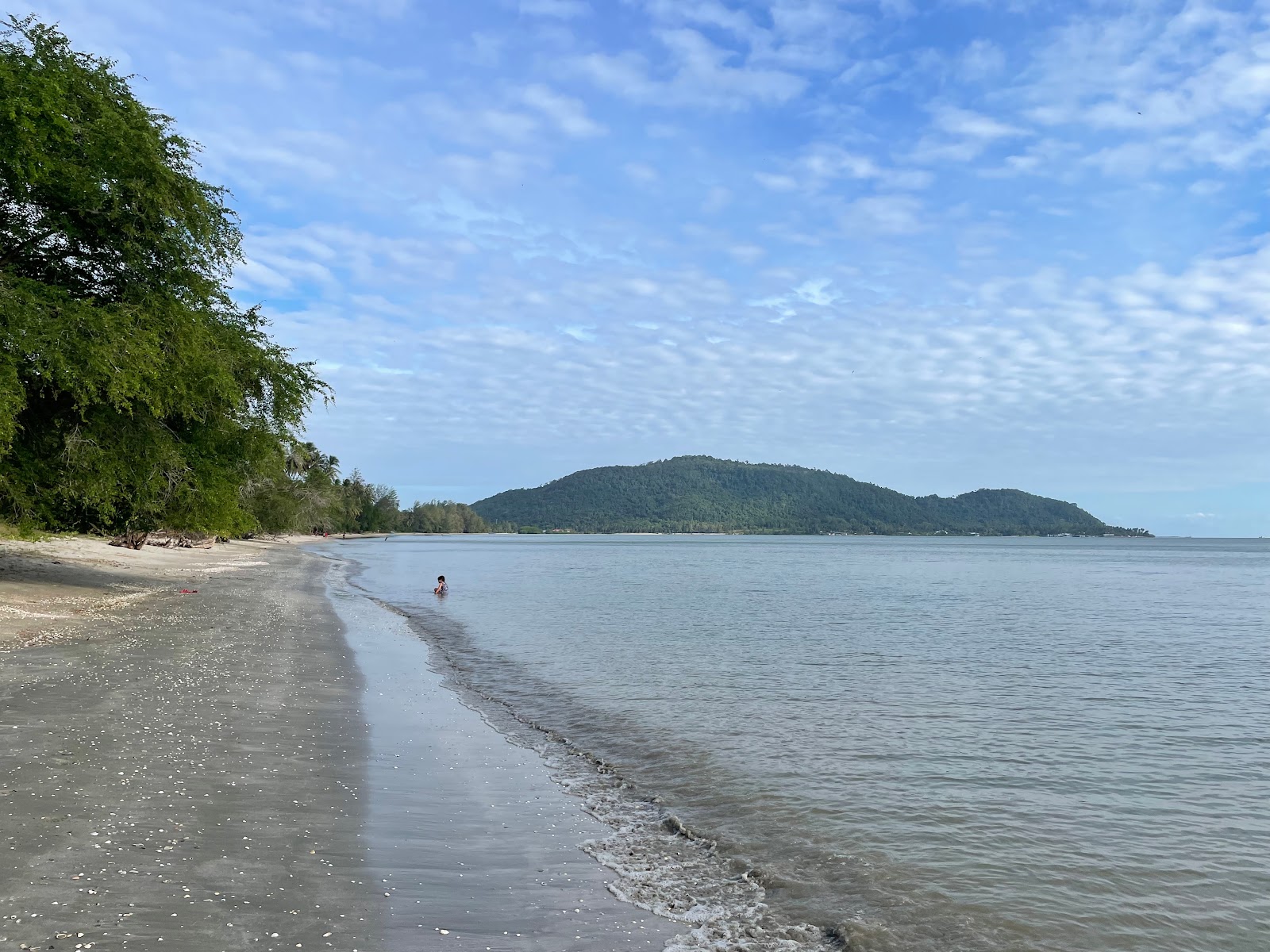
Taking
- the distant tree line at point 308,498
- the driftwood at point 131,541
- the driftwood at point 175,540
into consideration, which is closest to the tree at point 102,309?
the distant tree line at point 308,498

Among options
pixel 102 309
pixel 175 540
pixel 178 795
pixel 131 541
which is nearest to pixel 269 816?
pixel 178 795

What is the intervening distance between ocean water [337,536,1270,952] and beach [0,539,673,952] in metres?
1.09

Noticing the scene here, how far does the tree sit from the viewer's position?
17.8m

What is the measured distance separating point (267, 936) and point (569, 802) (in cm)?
430

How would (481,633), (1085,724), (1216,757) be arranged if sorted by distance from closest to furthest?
1. (1216,757)
2. (1085,724)
3. (481,633)

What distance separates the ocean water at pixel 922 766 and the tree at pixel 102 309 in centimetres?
894

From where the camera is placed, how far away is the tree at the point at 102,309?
17.8 meters

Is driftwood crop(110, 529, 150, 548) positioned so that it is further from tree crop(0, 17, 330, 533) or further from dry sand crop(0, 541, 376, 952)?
dry sand crop(0, 541, 376, 952)

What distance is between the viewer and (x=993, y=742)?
12.9 metres

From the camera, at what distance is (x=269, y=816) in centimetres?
739

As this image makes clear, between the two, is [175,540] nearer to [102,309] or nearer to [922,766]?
[102,309]

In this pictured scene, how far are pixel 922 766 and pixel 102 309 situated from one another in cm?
1902

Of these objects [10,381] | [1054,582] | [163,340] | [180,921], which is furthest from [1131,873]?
[1054,582]

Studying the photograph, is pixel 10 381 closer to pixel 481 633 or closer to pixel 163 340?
pixel 163 340
